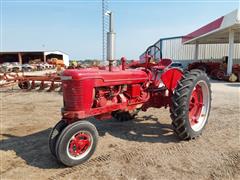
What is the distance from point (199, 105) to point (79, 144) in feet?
8.54

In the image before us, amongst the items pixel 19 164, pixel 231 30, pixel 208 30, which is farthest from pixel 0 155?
pixel 208 30

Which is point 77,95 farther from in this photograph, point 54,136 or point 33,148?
point 33,148

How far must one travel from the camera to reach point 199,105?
15.1 feet

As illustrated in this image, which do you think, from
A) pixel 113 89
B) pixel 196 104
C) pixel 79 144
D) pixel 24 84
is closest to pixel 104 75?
pixel 113 89

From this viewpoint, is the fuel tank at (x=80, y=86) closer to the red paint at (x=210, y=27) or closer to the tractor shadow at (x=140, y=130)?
the tractor shadow at (x=140, y=130)

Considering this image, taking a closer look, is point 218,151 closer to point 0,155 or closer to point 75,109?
point 75,109

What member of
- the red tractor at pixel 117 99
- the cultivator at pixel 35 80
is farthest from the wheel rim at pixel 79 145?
the cultivator at pixel 35 80

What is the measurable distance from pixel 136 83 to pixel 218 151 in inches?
66.5

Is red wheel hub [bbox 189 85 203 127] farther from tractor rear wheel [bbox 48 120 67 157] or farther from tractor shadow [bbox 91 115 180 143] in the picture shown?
tractor rear wheel [bbox 48 120 67 157]

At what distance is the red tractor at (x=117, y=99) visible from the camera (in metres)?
3.11

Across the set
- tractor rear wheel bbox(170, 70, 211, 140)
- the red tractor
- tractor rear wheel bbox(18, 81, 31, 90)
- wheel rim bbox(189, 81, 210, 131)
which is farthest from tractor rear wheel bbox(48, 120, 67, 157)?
tractor rear wheel bbox(18, 81, 31, 90)

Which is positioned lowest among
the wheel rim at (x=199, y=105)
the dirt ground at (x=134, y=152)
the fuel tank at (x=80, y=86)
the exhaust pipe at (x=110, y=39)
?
the dirt ground at (x=134, y=152)

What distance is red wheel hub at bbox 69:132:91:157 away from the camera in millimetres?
3072

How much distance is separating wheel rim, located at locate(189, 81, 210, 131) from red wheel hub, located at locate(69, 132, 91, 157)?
7.03 feet
